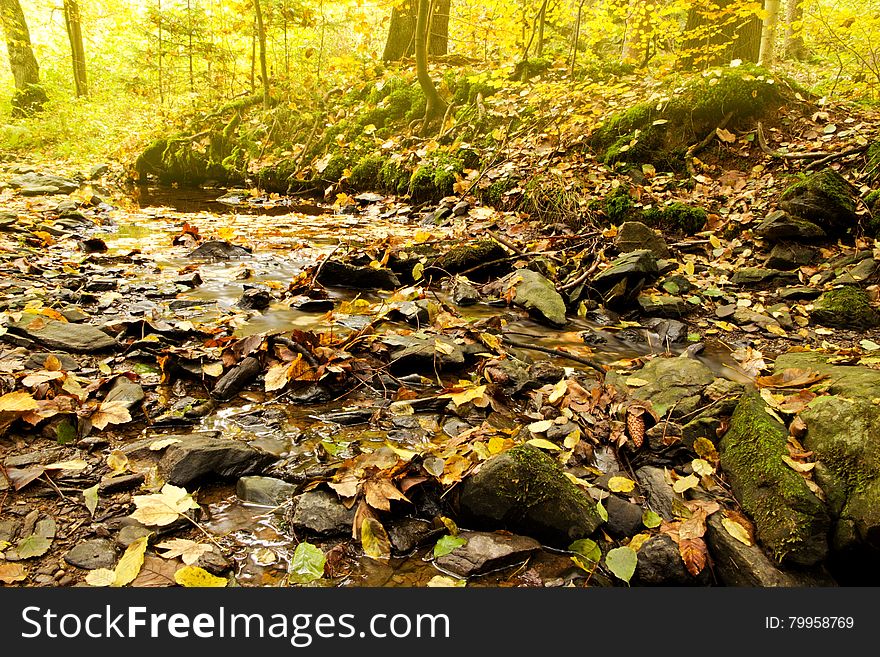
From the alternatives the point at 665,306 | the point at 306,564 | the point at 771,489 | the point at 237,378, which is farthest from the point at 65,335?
the point at 665,306

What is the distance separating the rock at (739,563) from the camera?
6.08ft

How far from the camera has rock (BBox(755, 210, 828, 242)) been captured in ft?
17.2

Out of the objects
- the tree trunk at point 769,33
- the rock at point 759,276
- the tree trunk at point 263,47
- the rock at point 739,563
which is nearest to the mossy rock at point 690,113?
the rock at point 759,276

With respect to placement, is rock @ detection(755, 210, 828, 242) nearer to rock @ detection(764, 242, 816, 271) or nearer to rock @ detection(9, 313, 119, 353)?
rock @ detection(764, 242, 816, 271)

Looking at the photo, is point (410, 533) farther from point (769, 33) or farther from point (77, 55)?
point (77, 55)

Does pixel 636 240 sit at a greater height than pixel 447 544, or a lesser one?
greater

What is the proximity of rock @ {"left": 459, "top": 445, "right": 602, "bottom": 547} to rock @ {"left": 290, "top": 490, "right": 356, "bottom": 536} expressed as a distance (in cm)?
48

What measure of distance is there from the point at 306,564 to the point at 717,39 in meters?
10.9

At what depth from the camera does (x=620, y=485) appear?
2.35m

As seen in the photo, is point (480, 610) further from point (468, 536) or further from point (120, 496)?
point (120, 496)

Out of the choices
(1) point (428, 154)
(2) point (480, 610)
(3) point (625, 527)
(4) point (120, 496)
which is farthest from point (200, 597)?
(1) point (428, 154)

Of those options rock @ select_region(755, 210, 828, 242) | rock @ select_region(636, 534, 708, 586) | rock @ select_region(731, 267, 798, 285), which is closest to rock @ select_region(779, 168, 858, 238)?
rock @ select_region(755, 210, 828, 242)

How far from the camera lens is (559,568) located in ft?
6.40

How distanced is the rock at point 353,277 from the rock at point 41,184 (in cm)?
853
